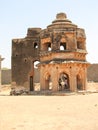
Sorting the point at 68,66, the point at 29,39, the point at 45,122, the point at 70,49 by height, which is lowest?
the point at 45,122

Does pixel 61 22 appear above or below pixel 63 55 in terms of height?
above

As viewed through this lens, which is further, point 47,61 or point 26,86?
point 26,86

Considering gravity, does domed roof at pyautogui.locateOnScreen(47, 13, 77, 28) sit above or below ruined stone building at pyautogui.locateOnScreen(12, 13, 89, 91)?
above

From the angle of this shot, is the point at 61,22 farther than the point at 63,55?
Yes

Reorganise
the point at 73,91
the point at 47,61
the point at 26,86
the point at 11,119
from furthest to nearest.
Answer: the point at 26,86 < the point at 47,61 < the point at 73,91 < the point at 11,119

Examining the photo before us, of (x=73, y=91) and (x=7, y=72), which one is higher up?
(x=7, y=72)

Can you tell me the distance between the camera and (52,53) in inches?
826

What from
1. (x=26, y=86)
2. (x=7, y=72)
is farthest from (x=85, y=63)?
(x=7, y=72)

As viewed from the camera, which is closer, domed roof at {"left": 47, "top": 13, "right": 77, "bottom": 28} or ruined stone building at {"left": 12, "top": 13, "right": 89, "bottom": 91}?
ruined stone building at {"left": 12, "top": 13, "right": 89, "bottom": 91}

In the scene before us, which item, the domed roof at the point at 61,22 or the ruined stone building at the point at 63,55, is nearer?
the ruined stone building at the point at 63,55

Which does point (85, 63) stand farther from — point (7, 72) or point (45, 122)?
point (7, 72)

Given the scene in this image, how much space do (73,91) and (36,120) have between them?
12.1 metres

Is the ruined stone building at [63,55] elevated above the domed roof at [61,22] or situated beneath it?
situated beneath

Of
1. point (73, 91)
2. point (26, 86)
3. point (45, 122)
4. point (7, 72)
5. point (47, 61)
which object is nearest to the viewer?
point (45, 122)
